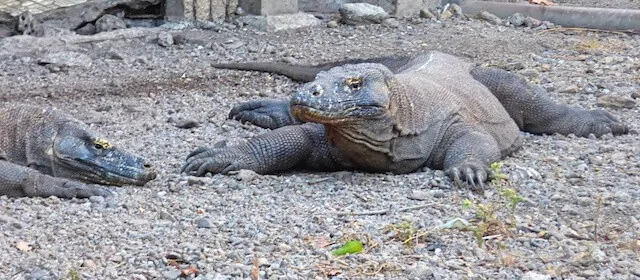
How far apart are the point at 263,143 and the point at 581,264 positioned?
2093 millimetres

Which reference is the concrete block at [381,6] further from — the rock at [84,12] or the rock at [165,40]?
the rock at [165,40]

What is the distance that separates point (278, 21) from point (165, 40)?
1190 mm

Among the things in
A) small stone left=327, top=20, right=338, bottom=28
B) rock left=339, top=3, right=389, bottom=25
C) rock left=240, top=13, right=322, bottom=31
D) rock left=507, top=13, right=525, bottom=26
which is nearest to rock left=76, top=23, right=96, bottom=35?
rock left=240, top=13, right=322, bottom=31

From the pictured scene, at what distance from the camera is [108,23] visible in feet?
29.4

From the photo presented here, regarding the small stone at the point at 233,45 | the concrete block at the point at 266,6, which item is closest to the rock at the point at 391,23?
the concrete block at the point at 266,6

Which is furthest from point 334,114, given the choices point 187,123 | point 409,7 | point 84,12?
point 409,7

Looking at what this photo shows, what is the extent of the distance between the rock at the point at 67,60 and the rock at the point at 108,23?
698 millimetres

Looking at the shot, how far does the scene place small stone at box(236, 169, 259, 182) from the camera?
527cm

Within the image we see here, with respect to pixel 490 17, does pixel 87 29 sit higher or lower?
higher

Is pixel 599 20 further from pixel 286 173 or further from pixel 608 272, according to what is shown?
pixel 608 272

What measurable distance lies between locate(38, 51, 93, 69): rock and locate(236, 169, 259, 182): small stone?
3.15 m

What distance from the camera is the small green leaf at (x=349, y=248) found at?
4027 millimetres

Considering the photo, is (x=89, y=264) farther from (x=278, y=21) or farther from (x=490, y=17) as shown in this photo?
(x=490, y=17)

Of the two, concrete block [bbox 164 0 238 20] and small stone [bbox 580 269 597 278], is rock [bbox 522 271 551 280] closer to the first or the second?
small stone [bbox 580 269 597 278]
